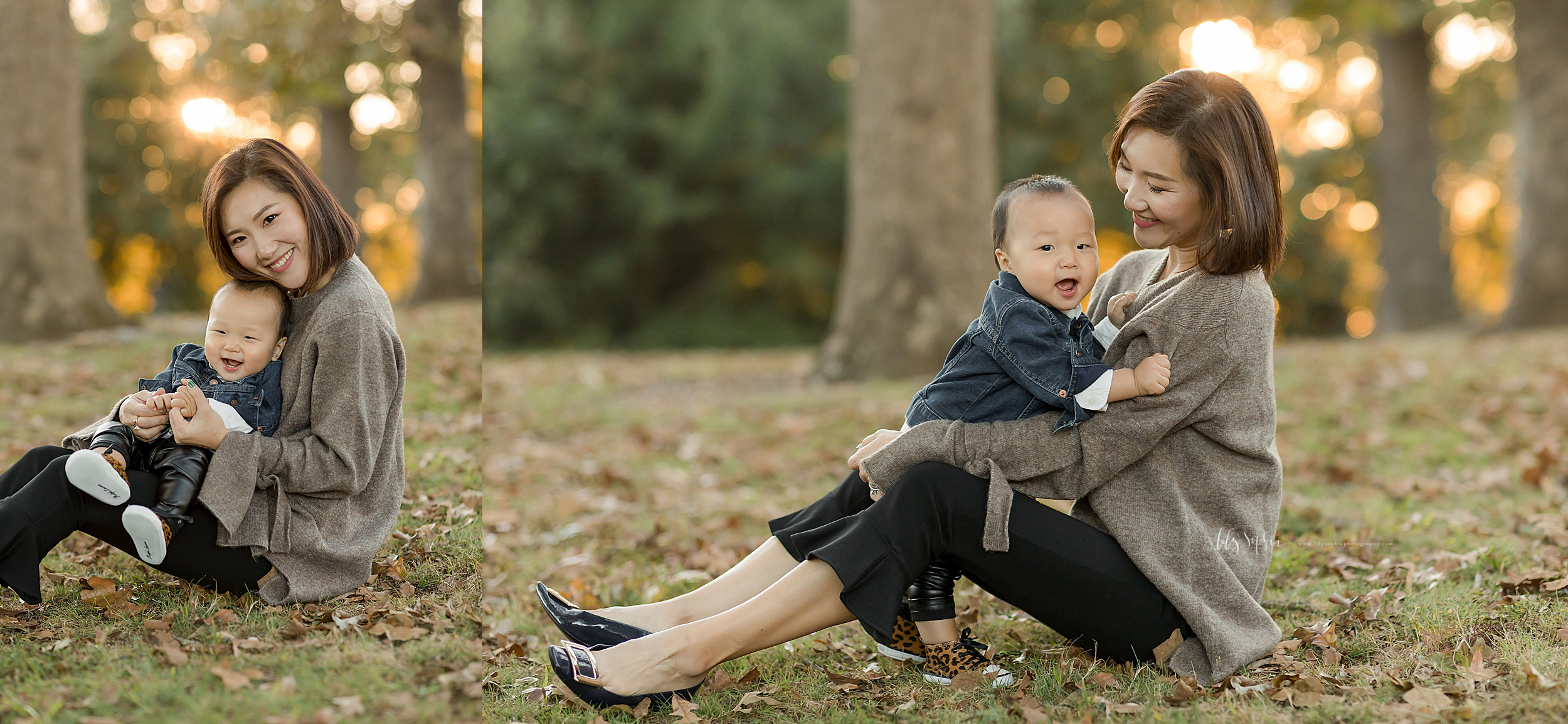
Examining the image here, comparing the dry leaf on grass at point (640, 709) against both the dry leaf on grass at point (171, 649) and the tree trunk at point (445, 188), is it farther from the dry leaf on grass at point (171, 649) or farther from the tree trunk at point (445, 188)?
the tree trunk at point (445, 188)

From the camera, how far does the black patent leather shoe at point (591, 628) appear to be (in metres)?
2.77

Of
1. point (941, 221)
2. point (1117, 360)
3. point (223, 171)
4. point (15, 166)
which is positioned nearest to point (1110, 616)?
point (1117, 360)

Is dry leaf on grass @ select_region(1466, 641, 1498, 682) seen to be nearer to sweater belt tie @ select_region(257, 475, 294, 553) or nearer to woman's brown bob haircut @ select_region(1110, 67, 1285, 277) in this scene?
woman's brown bob haircut @ select_region(1110, 67, 1285, 277)

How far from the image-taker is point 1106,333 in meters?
2.72

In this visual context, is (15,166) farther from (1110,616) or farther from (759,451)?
(1110,616)

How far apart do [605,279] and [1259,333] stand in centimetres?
1661

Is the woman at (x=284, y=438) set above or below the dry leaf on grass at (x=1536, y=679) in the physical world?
above

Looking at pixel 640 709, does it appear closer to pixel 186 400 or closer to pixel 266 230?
pixel 186 400

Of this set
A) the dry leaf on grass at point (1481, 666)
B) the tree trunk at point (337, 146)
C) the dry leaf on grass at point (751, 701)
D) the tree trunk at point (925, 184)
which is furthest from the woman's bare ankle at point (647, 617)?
the tree trunk at point (337, 146)

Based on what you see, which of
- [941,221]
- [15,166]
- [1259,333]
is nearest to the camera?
[1259,333]

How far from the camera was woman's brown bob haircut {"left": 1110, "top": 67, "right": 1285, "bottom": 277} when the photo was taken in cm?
249

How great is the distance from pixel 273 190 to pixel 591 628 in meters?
1.48

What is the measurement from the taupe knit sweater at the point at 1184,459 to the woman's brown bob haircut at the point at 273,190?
1618mm

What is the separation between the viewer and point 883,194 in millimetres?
8148
